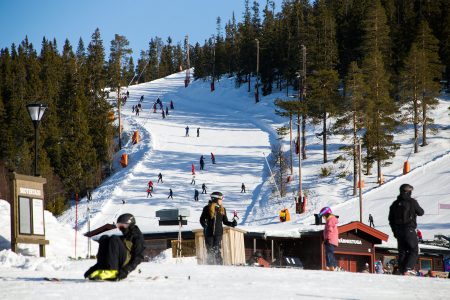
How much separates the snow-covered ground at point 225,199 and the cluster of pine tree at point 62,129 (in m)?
3.08

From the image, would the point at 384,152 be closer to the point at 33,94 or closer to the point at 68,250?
the point at 68,250

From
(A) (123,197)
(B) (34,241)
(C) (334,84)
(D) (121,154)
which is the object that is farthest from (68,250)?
(D) (121,154)

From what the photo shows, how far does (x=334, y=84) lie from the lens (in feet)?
200

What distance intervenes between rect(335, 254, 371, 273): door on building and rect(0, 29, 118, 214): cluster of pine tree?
28.5m

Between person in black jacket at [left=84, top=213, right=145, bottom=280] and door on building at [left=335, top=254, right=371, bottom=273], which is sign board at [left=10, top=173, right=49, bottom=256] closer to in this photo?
person in black jacket at [left=84, top=213, right=145, bottom=280]

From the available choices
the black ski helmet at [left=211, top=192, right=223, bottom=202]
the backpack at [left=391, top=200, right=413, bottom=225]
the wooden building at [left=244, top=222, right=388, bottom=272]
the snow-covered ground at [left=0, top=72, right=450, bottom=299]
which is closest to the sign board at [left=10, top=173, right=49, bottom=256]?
the snow-covered ground at [left=0, top=72, right=450, bottom=299]

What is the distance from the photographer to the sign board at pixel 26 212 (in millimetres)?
13633

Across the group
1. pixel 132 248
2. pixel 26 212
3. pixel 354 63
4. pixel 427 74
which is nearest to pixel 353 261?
pixel 26 212

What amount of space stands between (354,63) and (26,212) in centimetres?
4366

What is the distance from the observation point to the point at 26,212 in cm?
1416

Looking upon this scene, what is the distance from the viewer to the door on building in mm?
30266

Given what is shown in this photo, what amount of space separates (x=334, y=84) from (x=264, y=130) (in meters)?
14.3

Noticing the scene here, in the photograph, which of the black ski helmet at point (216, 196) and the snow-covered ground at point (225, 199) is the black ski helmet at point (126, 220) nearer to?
the snow-covered ground at point (225, 199)

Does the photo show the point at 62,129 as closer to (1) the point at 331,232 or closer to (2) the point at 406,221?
(1) the point at 331,232
